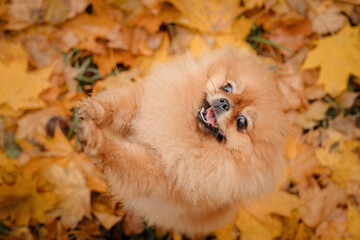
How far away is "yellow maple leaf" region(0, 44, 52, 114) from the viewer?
2.33 m

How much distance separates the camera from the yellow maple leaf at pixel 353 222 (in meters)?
2.38

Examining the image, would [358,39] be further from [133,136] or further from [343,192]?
[133,136]

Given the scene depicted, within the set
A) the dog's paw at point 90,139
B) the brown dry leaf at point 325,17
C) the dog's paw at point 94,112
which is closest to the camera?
the dog's paw at point 90,139

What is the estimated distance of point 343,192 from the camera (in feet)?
8.59

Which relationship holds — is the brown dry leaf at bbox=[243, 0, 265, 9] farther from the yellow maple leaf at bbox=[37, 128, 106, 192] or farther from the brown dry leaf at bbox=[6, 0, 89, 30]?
the yellow maple leaf at bbox=[37, 128, 106, 192]

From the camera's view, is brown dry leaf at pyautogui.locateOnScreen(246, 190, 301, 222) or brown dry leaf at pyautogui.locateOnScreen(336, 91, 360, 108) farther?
brown dry leaf at pyautogui.locateOnScreen(336, 91, 360, 108)

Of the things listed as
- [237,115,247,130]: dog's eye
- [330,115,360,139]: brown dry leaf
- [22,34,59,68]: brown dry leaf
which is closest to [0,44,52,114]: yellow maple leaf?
[22,34,59,68]: brown dry leaf

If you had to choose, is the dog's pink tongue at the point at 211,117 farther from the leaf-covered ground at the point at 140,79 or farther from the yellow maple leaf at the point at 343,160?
the yellow maple leaf at the point at 343,160

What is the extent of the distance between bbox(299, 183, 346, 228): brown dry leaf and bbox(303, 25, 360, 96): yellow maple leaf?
961 millimetres

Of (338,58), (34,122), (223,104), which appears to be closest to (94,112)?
(223,104)

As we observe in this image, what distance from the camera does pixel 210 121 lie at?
5.88ft

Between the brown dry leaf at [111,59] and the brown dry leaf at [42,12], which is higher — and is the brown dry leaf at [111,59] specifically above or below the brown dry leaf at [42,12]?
below

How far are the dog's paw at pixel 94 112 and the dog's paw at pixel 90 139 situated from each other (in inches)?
3.2

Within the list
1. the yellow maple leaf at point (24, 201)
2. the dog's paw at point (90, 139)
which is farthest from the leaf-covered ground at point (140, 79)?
the dog's paw at point (90, 139)
